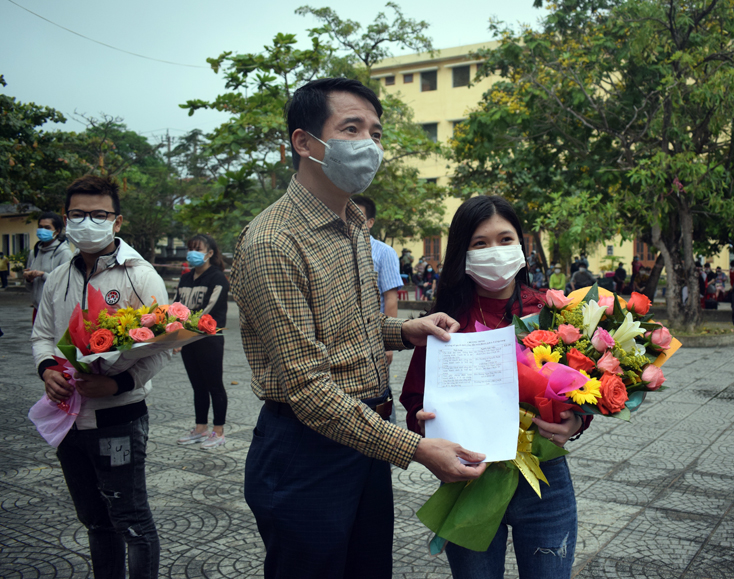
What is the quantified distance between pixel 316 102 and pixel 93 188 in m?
1.42

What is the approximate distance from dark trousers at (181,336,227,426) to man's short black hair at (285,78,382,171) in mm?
3664

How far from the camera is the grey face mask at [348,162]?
2018 mm

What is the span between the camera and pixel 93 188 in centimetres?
290

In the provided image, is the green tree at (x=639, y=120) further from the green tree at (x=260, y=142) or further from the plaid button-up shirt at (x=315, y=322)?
the plaid button-up shirt at (x=315, y=322)

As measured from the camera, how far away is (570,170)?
13.8 meters

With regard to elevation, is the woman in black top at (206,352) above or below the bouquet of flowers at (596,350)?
below

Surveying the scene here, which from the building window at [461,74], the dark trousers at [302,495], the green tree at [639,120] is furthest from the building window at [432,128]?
the dark trousers at [302,495]

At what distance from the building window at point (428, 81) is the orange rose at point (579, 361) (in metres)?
41.4

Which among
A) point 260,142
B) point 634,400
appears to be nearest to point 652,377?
point 634,400

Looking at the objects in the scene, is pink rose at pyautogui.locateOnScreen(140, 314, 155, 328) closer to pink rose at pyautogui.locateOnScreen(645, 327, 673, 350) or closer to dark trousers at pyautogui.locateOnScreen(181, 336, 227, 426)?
pink rose at pyautogui.locateOnScreen(645, 327, 673, 350)


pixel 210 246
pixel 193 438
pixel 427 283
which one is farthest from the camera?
pixel 427 283

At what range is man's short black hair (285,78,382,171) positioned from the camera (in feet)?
6.56

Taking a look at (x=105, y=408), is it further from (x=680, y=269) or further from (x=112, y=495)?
(x=680, y=269)

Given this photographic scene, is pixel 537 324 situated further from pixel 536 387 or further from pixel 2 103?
pixel 2 103
